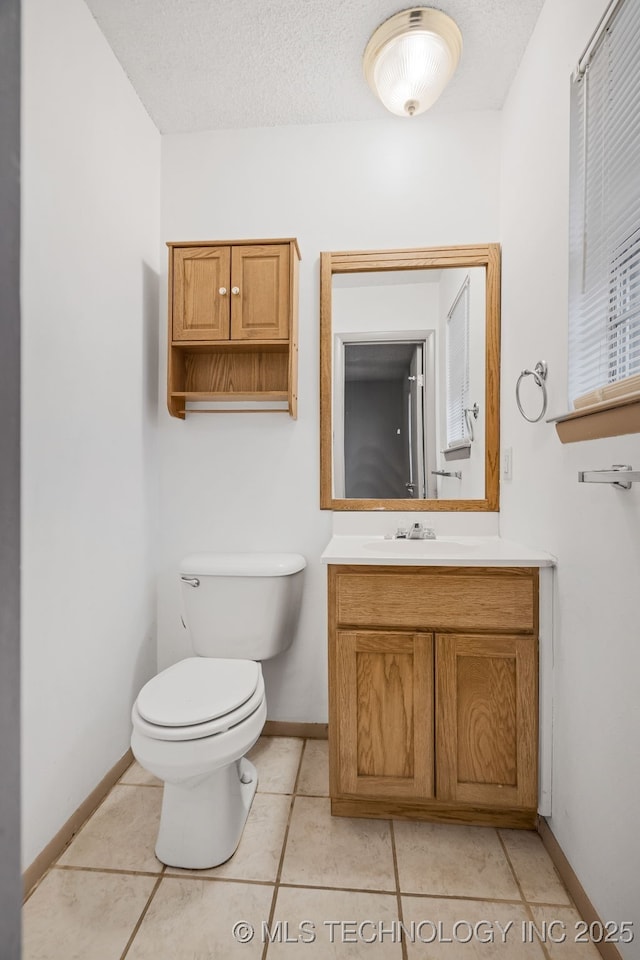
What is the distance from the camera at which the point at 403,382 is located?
206cm

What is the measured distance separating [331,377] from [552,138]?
1.05 meters

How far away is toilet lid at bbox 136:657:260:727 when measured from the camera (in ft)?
4.44

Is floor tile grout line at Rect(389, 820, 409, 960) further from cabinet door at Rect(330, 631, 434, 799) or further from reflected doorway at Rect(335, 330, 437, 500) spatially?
reflected doorway at Rect(335, 330, 437, 500)

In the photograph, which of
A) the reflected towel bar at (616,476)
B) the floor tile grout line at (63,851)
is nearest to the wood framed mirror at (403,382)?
the reflected towel bar at (616,476)

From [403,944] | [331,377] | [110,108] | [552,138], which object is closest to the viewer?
[403,944]

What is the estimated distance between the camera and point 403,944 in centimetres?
118

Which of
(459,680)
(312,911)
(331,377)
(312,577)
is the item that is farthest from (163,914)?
(331,377)

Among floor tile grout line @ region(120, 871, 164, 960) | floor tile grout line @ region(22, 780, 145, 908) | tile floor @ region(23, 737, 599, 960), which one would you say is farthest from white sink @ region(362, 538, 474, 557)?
floor tile grout line @ region(22, 780, 145, 908)

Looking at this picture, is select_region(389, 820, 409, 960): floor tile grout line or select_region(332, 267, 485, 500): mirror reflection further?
select_region(332, 267, 485, 500): mirror reflection

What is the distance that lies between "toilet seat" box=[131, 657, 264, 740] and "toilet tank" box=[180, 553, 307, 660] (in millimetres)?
198

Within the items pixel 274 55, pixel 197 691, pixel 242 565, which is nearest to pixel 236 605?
pixel 242 565

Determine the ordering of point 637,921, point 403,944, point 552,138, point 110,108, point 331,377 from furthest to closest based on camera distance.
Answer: point 331,377
point 110,108
point 552,138
point 403,944
point 637,921

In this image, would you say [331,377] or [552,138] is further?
[331,377]

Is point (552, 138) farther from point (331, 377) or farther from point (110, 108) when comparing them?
point (110, 108)
